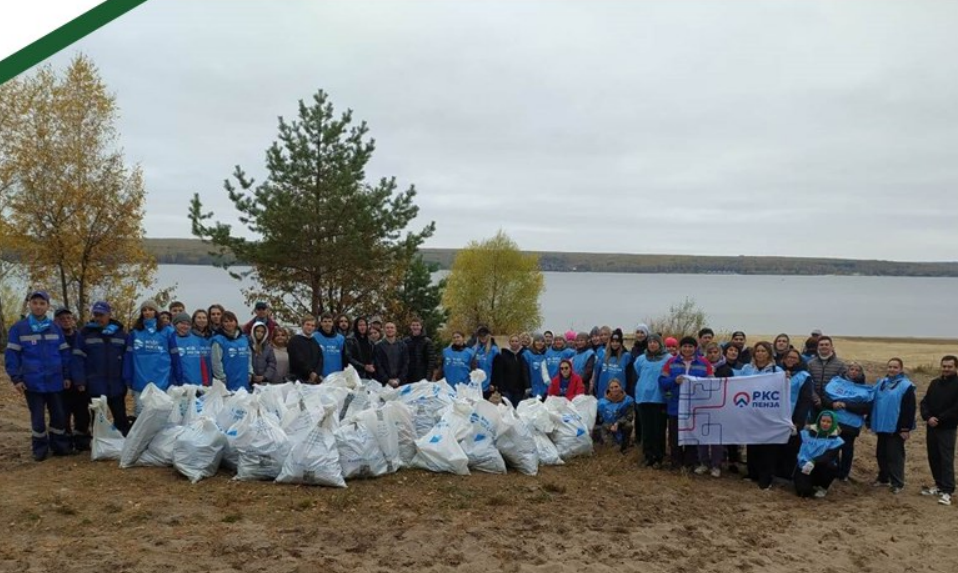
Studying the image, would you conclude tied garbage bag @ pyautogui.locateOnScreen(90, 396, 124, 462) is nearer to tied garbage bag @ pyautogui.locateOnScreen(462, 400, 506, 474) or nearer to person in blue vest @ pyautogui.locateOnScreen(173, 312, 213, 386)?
person in blue vest @ pyautogui.locateOnScreen(173, 312, 213, 386)

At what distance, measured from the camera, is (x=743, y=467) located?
8.05 m

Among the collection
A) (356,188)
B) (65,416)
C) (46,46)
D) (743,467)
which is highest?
(356,188)

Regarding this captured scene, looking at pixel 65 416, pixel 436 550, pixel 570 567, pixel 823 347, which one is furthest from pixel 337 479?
pixel 823 347

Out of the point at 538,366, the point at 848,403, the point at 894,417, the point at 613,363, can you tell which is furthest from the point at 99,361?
the point at 894,417

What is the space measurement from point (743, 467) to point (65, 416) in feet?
24.1

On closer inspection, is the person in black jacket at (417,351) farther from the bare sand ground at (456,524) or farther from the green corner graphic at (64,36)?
the green corner graphic at (64,36)

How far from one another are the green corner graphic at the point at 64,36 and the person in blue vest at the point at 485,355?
7.72 m

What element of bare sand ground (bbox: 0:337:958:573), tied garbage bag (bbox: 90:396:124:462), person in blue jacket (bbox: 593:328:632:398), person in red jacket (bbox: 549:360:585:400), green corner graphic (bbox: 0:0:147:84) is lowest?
bare sand ground (bbox: 0:337:958:573)

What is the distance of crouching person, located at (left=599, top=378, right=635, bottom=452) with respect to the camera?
8445mm

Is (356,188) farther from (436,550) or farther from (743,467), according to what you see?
(436,550)

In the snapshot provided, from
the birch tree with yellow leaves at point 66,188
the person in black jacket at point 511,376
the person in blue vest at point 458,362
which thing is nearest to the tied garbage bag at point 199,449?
the person in blue vest at point 458,362

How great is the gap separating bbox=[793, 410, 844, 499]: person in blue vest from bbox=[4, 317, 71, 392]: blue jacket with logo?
24.2 feet

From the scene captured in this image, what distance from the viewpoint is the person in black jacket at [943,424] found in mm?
6871

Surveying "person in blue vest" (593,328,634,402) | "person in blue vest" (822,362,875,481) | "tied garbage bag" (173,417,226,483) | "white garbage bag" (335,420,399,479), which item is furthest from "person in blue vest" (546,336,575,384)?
"tied garbage bag" (173,417,226,483)
